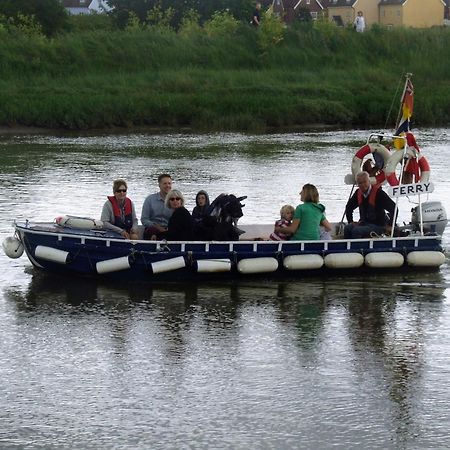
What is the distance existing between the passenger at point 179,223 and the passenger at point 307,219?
1.16m

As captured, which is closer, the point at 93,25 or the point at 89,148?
the point at 89,148

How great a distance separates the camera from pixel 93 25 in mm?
53469

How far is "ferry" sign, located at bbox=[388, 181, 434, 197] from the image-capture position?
15.5 meters

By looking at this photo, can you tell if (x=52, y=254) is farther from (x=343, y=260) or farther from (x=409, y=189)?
(x=409, y=189)

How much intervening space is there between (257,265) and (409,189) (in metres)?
2.29

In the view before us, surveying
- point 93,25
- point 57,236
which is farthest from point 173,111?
point 57,236

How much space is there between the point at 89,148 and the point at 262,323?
750 inches

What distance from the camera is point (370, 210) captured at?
618 inches

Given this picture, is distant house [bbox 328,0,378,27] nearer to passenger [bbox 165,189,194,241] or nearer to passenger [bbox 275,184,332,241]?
passenger [bbox 275,184,332,241]

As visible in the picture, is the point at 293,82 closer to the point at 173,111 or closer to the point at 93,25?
the point at 173,111

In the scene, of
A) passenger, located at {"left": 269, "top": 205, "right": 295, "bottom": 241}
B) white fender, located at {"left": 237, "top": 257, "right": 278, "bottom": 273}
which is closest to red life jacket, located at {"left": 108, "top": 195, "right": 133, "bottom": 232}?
white fender, located at {"left": 237, "top": 257, "right": 278, "bottom": 273}

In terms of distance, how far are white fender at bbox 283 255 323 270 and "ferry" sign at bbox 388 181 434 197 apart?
137cm

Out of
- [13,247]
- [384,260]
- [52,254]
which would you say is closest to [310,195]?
[384,260]

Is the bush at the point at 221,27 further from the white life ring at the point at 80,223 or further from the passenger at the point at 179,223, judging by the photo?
the passenger at the point at 179,223
